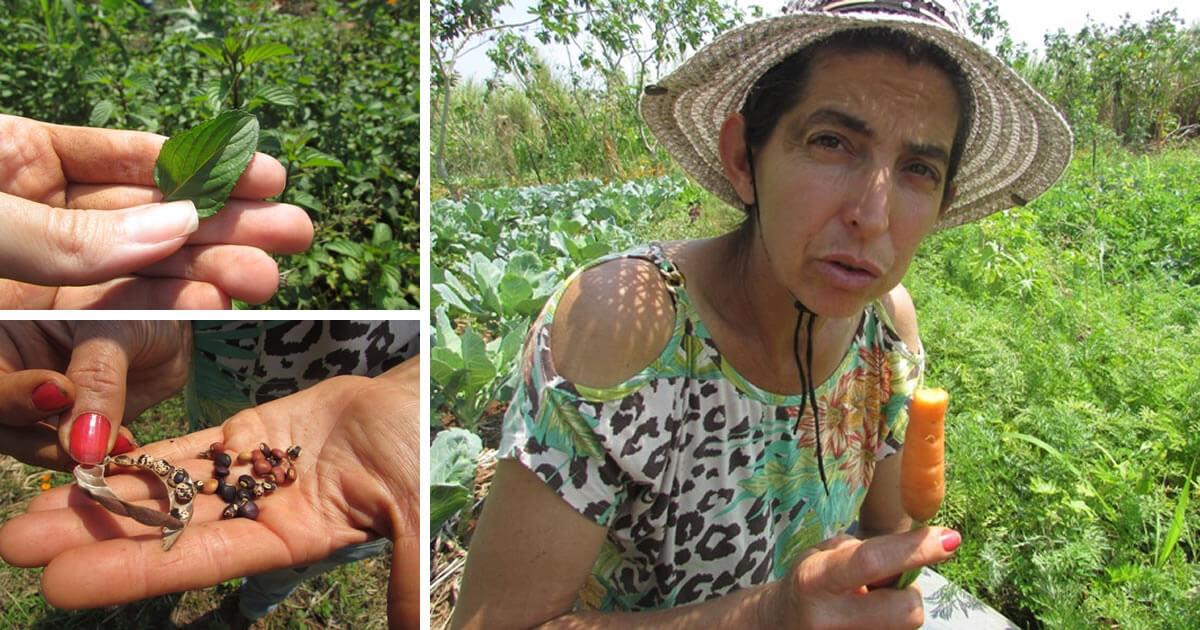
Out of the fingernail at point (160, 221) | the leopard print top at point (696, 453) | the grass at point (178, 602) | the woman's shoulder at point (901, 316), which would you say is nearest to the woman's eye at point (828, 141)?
the leopard print top at point (696, 453)

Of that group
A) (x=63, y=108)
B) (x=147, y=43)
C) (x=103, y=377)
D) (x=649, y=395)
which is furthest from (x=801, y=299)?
(x=147, y=43)

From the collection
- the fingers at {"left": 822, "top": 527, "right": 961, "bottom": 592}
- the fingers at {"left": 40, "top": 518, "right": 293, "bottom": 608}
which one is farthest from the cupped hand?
the fingers at {"left": 822, "top": 527, "right": 961, "bottom": 592}

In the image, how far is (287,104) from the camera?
2.25 metres

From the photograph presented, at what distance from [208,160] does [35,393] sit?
0.48 m

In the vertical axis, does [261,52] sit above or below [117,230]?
above

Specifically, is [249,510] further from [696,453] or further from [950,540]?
[950,540]

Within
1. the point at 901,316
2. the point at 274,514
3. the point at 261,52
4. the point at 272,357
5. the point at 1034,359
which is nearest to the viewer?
the point at 274,514

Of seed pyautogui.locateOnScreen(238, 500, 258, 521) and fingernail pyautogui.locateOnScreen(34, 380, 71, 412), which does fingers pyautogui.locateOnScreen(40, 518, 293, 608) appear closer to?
seed pyautogui.locateOnScreen(238, 500, 258, 521)

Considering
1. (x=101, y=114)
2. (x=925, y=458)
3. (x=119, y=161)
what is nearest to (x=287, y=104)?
(x=101, y=114)

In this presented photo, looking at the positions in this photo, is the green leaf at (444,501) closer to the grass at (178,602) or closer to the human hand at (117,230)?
the grass at (178,602)

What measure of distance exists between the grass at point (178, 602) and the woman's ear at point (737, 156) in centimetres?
154

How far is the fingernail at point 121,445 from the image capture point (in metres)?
1.38

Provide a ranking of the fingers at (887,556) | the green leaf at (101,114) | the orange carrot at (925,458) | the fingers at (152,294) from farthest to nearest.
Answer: the green leaf at (101,114)
the fingers at (152,294)
the orange carrot at (925,458)
the fingers at (887,556)

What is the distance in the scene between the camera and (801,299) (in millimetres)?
1177
